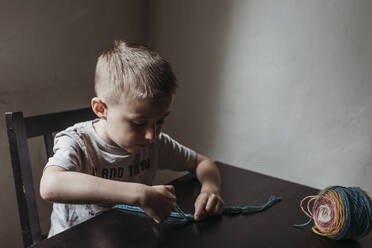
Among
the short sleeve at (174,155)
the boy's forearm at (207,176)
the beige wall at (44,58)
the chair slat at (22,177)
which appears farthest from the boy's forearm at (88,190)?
the beige wall at (44,58)

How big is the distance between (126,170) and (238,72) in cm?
70

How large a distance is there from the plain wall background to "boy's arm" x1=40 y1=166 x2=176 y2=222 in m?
0.60

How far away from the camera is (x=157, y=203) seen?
2.43ft

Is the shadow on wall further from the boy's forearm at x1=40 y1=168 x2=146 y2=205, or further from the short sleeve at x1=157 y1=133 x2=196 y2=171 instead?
the boy's forearm at x1=40 y1=168 x2=146 y2=205

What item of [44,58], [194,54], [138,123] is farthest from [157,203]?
[194,54]

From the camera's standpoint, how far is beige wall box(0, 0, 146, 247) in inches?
47.1

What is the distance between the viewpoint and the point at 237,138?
1.54m

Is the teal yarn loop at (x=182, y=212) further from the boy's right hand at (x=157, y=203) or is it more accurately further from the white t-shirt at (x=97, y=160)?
the white t-shirt at (x=97, y=160)

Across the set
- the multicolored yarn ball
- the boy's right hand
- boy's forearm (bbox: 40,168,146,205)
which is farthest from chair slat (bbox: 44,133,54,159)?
the multicolored yarn ball

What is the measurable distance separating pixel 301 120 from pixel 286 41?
298 mm

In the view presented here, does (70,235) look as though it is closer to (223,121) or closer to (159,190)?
(159,190)

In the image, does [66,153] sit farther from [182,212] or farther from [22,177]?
[182,212]

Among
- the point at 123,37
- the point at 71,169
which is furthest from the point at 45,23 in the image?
the point at 71,169

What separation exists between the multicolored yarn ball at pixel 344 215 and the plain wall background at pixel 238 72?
604 mm
